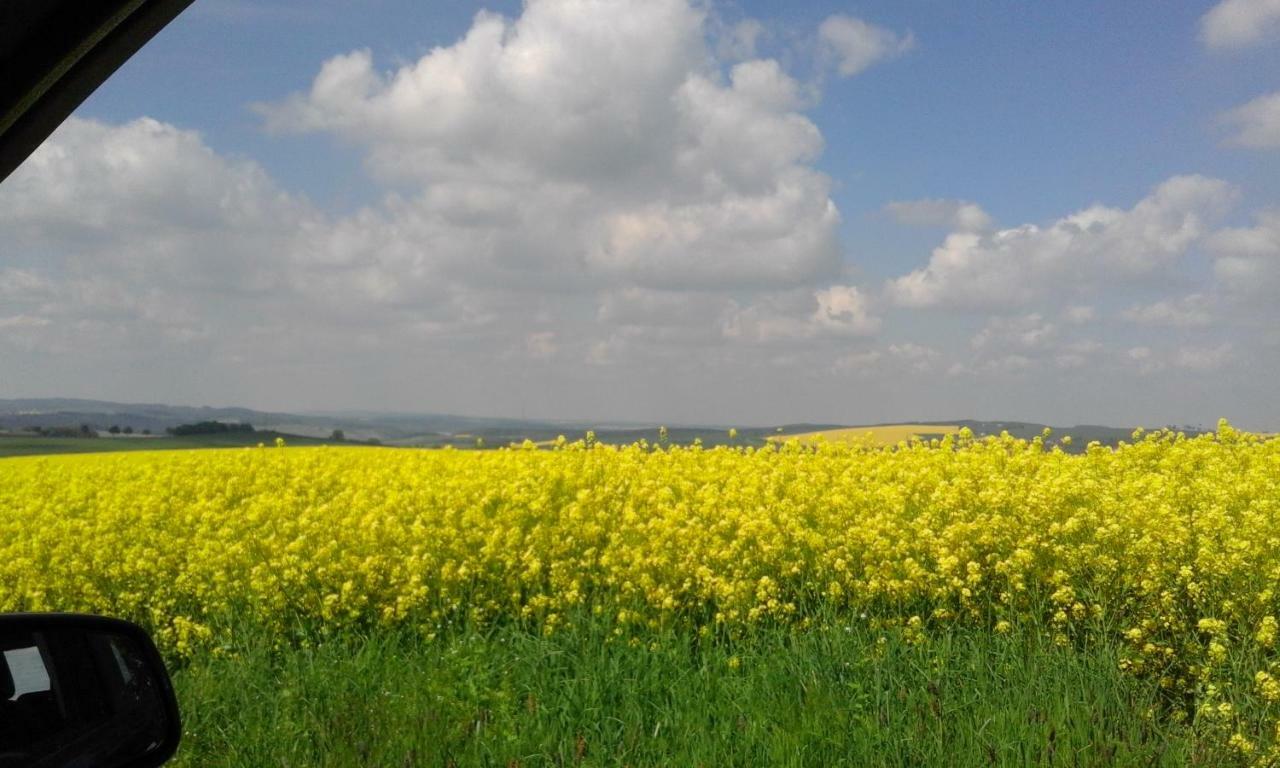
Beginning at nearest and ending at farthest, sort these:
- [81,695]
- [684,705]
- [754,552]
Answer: [81,695] < [684,705] < [754,552]

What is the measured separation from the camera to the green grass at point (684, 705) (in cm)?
435

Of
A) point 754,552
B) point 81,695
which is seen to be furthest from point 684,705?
point 81,695

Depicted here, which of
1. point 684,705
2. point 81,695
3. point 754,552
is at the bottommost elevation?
point 684,705

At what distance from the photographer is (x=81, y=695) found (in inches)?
57.2

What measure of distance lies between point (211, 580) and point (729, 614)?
366 centimetres

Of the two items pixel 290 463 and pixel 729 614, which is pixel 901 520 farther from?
pixel 290 463

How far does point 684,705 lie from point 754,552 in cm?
169

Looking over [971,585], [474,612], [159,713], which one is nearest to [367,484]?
[474,612]

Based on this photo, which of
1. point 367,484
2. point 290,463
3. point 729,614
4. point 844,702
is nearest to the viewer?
point 844,702

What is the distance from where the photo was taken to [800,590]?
6.22 meters

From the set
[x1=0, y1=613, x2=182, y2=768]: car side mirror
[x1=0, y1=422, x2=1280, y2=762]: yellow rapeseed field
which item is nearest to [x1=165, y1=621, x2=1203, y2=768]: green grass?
[x1=0, y1=422, x2=1280, y2=762]: yellow rapeseed field

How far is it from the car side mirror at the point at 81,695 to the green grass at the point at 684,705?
8.50 ft

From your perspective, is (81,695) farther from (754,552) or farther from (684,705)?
(754,552)

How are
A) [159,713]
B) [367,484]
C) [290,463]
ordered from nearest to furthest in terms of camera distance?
[159,713]
[367,484]
[290,463]
